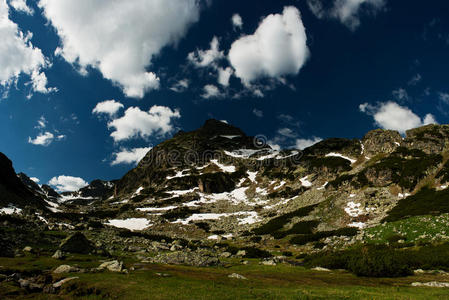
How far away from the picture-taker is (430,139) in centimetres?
14162

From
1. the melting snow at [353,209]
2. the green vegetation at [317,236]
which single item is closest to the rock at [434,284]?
the green vegetation at [317,236]

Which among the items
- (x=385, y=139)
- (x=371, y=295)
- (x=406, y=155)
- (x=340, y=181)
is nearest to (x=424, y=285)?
(x=371, y=295)

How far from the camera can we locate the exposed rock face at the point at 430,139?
449 feet

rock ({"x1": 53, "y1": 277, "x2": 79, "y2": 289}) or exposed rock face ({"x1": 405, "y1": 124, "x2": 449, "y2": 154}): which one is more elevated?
exposed rock face ({"x1": 405, "y1": 124, "x2": 449, "y2": 154})

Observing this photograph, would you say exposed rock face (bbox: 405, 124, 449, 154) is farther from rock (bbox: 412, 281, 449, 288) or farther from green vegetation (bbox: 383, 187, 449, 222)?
rock (bbox: 412, 281, 449, 288)

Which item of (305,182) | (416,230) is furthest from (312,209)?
(305,182)

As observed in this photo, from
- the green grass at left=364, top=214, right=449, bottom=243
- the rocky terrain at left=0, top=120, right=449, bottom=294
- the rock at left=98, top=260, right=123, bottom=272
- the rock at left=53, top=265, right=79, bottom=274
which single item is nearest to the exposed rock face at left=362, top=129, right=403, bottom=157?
the rocky terrain at left=0, top=120, right=449, bottom=294

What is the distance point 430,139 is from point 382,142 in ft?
126

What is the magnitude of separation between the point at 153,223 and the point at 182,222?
16.2 meters

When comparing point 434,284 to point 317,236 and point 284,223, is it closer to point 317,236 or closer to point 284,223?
point 317,236

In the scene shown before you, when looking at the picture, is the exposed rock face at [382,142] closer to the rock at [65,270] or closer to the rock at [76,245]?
the rock at [76,245]

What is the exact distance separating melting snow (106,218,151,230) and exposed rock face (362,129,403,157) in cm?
16188

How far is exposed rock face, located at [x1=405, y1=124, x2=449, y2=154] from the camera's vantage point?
137 m

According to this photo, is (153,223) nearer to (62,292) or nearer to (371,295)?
(62,292)
